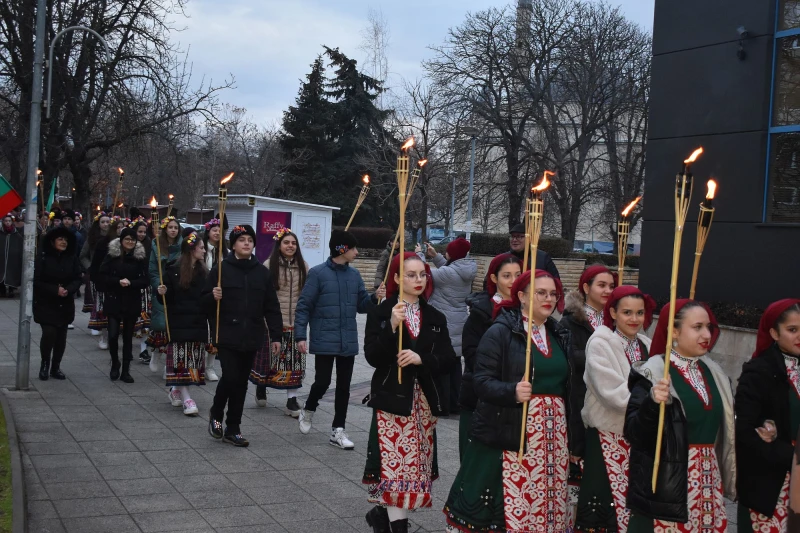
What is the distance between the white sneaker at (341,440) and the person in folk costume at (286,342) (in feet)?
4.46

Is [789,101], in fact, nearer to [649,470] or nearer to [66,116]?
[649,470]

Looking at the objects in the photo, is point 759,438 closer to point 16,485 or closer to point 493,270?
point 493,270

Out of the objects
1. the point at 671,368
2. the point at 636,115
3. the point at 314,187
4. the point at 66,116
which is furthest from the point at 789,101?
the point at 314,187

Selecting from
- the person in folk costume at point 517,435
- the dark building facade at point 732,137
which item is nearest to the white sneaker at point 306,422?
the person in folk costume at point 517,435

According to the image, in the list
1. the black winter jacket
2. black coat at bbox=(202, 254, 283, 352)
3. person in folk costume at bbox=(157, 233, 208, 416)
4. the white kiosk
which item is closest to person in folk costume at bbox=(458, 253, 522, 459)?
the black winter jacket

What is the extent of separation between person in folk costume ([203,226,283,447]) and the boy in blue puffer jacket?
1.08 ft

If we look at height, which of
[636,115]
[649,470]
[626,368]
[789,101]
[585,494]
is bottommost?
[585,494]

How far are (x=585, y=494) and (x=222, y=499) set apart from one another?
2.71 meters

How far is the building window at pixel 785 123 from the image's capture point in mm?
11391

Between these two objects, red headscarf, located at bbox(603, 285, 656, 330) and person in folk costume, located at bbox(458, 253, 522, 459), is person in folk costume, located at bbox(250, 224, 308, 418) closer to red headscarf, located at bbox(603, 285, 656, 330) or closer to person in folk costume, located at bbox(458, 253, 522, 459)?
person in folk costume, located at bbox(458, 253, 522, 459)

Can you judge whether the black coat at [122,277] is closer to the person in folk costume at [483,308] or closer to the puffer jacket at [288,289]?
the puffer jacket at [288,289]

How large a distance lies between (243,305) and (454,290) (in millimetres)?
2416

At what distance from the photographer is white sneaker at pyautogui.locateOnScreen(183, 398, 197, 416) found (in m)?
9.30

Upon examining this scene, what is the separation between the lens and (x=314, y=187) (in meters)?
41.8
